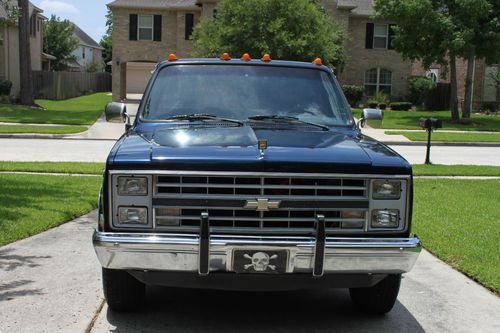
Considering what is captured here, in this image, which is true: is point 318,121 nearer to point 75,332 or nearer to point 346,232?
point 346,232

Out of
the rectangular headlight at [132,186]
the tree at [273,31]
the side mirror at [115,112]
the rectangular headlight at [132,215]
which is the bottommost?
the rectangular headlight at [132,215]

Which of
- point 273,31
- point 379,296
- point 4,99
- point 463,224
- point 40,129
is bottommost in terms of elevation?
point 40,129

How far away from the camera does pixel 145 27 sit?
123 ft

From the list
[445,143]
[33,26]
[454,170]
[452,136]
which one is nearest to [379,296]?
[454,170]

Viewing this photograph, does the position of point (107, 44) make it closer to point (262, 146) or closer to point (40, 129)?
point (40, 129)

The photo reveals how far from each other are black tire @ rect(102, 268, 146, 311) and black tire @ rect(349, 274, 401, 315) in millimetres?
1663

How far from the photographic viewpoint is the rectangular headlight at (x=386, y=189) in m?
4.17

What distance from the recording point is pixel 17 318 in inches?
180

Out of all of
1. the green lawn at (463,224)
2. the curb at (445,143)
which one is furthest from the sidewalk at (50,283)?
the curb at (445,143)

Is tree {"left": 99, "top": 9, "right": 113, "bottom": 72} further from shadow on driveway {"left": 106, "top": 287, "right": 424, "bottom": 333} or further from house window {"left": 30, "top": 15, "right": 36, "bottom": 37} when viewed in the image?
shadow on driveway {"left": 106, "top": 287, "right": 424, "bottom": 333}

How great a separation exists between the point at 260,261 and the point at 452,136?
20.6 m

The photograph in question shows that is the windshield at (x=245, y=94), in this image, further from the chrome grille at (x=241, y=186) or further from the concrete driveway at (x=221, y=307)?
the concrete driveway at (x=221, y=307)

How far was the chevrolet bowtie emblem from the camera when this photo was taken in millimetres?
4055

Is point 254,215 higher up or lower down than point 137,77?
lower down
